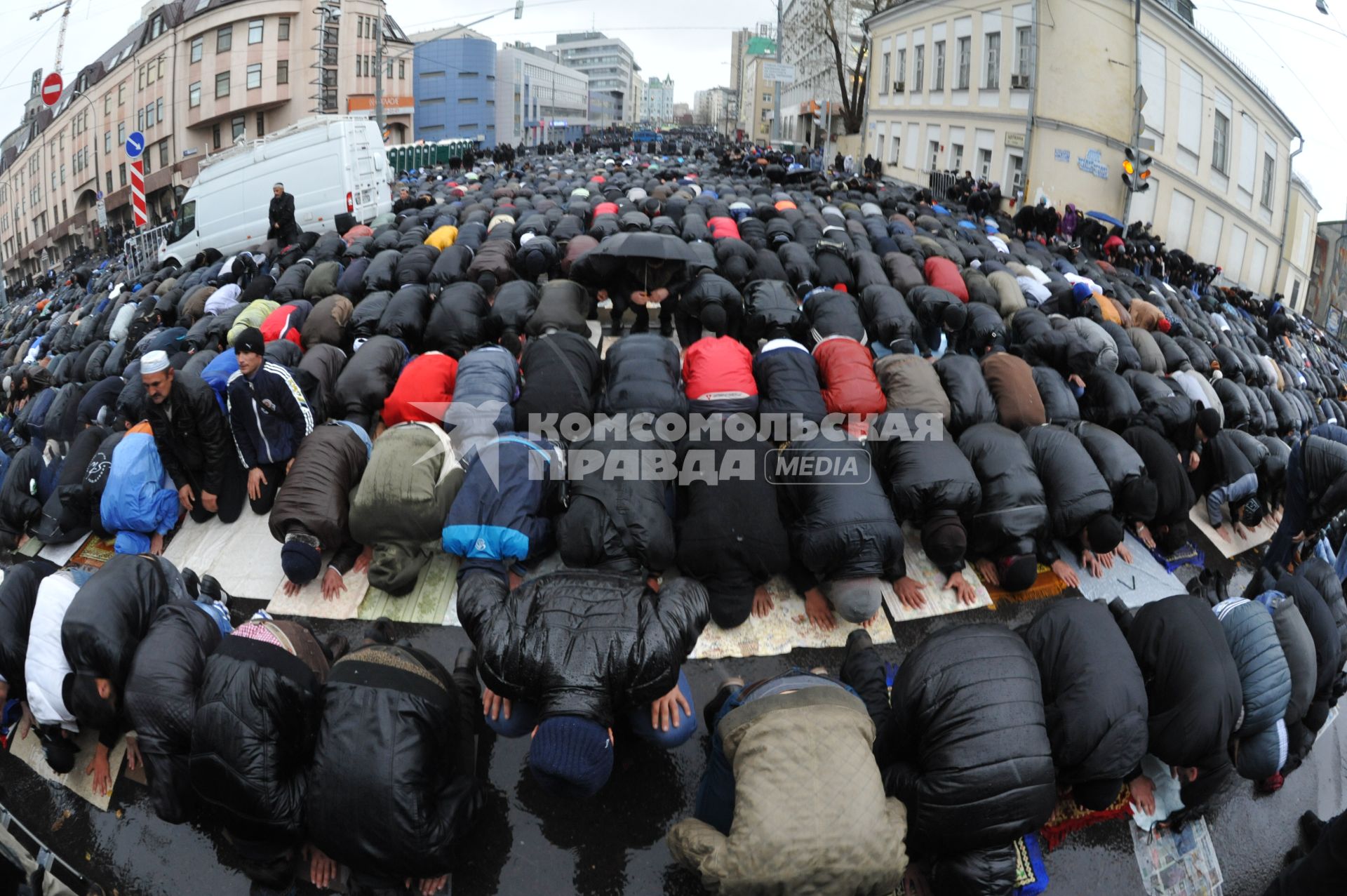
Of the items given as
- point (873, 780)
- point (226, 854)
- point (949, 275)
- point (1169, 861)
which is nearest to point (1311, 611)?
point (1169, 861)

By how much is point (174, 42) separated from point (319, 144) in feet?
45.9

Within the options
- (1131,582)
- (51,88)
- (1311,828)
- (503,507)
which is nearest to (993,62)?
(1131,582)

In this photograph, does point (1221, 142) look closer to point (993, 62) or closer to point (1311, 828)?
point (993, 62)

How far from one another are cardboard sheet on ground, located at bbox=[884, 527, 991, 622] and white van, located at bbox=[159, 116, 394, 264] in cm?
1288

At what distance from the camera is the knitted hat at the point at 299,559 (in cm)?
418

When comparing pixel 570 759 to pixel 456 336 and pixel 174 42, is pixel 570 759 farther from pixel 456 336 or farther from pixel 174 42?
pixel 174 42

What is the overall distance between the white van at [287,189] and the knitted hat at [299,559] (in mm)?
10847

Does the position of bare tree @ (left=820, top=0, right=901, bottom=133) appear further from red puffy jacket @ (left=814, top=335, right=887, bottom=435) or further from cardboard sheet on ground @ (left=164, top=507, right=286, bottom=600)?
cardboard sheet on ground @ (left=164, top=507, right=286, bottom=600)

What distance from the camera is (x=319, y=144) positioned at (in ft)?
41.9

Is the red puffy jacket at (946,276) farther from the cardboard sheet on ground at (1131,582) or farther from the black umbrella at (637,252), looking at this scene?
the cardboard sheet on ground at (1131,582)

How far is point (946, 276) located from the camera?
8.12 metres

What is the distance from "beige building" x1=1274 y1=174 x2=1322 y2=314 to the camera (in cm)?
1088

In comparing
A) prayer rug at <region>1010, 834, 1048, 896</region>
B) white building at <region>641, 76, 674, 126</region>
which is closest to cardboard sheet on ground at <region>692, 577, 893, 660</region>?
prayer rug at <region>1010, 834, 1048, 896</region>

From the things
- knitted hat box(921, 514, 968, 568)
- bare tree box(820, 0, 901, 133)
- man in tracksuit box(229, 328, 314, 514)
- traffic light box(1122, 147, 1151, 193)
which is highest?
bare tree box(820, 0, 901, 133)
